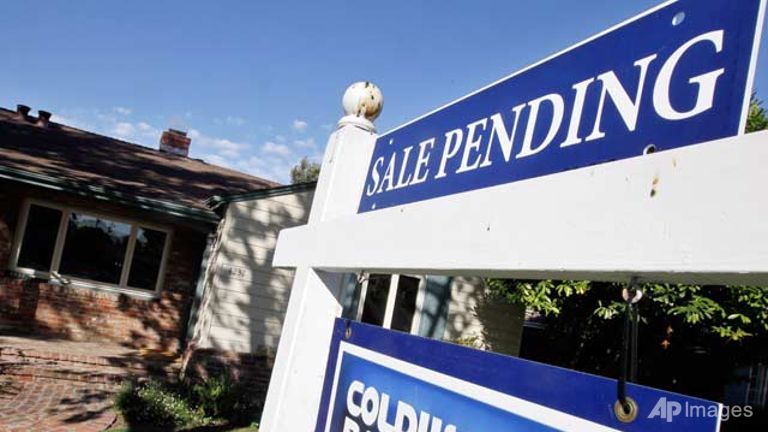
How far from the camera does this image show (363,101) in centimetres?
215

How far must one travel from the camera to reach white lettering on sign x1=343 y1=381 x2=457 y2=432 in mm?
1245

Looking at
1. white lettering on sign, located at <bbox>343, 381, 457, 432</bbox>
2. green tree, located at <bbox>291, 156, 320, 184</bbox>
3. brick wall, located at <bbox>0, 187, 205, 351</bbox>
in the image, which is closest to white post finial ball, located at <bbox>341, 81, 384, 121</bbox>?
white lettering on sign, located at <bbox>343, 381, 457, 432</bbox>

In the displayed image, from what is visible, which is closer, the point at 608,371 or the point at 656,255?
the point at 656,255

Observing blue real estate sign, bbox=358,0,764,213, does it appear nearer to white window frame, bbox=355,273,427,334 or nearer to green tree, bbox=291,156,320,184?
white window frame, bbox=355,273,427,334

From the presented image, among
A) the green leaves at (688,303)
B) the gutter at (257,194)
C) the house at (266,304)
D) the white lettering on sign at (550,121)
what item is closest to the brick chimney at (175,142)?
the gutter at (257,194)

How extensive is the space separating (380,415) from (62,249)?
448 inches

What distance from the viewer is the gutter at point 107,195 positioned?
32.5 ft

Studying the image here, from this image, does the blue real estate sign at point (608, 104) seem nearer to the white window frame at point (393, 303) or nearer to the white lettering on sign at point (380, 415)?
the white lettering on sign at point (380, 415)

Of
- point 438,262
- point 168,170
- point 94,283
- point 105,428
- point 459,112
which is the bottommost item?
point 105,428

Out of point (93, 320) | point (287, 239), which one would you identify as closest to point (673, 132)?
point (287, 239)

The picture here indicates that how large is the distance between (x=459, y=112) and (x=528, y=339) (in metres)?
12.6

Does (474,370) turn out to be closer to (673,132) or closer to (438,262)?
(438,262)

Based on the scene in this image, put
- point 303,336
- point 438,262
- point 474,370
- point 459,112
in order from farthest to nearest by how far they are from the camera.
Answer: point 303,336
point 459,112
point 438,262
point 474,370

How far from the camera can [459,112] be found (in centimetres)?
157
